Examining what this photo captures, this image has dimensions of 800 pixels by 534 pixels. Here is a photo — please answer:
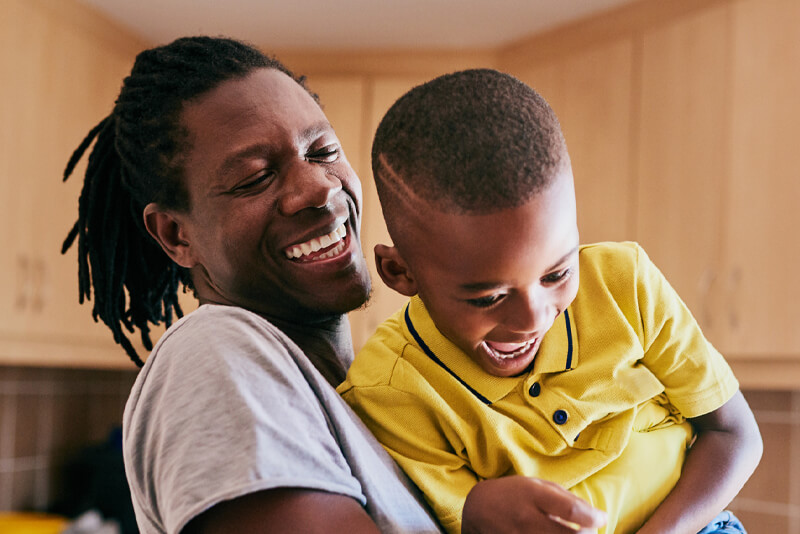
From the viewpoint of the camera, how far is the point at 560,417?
30.5 inches

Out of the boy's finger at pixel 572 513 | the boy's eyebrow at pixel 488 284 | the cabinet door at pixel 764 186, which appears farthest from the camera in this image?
the cabinet door at pixel 764 186

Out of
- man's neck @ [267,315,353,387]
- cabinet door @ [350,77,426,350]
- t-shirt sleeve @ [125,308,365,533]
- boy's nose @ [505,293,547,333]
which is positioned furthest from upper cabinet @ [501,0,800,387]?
t-shirt sleeve @ [125,308,365,533]

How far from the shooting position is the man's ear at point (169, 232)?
0.98 metres

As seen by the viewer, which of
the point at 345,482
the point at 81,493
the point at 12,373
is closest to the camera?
the point at 345,482

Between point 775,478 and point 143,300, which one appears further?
point 775,478

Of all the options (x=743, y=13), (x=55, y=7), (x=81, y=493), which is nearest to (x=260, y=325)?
(x=743, y=13)

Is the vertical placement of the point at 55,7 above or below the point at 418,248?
above

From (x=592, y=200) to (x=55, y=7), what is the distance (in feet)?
5.84

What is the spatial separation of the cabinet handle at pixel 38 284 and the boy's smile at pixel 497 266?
7.07 ft

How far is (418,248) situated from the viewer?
0.76 meters

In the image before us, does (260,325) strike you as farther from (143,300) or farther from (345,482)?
(143,300)

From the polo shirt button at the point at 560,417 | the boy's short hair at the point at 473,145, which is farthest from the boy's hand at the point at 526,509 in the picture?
the boy's short hair at the point at 473,145

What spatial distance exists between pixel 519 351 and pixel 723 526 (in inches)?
10.9

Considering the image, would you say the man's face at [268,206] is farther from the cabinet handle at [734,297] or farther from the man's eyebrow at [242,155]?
the cabinet handle at [734,297]
